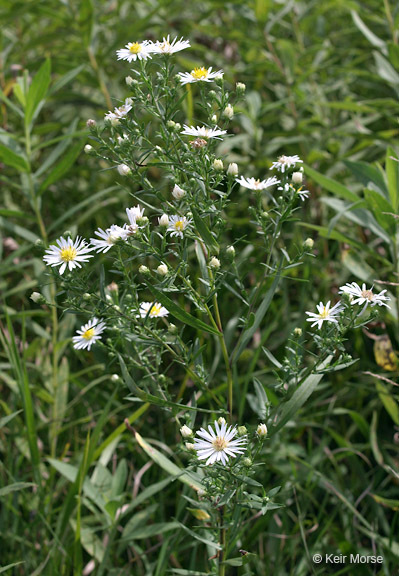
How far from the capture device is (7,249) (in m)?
3.00

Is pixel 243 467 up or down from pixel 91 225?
down

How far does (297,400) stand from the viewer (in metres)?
1.51

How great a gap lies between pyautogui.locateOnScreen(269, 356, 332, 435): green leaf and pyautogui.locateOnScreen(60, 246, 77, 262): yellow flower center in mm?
673

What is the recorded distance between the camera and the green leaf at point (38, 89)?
7.68 feet

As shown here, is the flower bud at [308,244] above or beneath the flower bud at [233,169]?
beneath

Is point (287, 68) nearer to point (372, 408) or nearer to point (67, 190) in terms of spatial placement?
point (67, 190)

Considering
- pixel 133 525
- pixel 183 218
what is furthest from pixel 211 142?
pixel 133 525

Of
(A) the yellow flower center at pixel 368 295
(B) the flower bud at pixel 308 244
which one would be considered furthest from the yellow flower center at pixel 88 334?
(A) the yellow flower center at pixel 368 295

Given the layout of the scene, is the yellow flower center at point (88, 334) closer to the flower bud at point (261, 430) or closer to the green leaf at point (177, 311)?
the green leaf at point (177, 311)

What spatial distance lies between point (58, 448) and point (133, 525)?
A: 0.65 meters

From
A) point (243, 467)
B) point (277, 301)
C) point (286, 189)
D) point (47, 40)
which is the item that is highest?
point (47, 40)

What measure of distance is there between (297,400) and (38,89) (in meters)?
1.72

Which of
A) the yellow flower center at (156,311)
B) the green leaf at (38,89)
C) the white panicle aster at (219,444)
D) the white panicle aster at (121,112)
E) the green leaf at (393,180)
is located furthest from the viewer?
the green leaf at (38,89)

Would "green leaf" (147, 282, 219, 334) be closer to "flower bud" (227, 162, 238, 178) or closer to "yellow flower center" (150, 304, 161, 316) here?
"yellow flower center" (150, 304, 161, 316)
